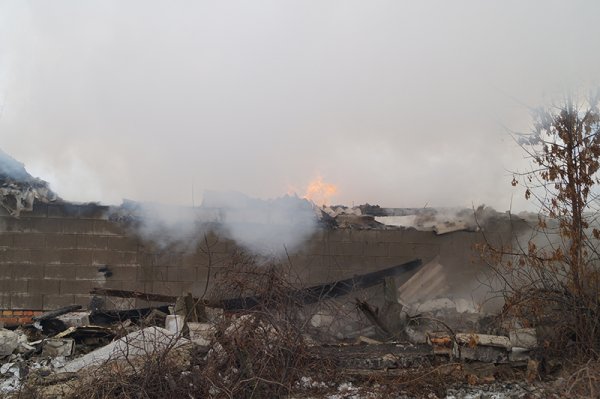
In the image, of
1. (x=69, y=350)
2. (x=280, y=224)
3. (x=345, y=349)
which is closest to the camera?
(x=345, y=349)

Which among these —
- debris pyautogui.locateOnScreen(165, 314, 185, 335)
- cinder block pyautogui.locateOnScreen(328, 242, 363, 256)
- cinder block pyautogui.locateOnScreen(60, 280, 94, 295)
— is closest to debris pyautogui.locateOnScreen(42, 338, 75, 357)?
debris pyautogui.locateOnScreen(165, 314, 185, 335)

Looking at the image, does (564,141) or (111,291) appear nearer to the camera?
(564,141)

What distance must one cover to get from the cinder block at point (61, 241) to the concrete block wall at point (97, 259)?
12 millimetres

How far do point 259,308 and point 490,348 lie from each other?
2319 mm

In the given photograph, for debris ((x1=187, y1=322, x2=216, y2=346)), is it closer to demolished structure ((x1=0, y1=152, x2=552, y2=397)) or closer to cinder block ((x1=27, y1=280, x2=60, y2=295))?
demolished structure ((x1=0, y1=152, x2=552, y2=397))

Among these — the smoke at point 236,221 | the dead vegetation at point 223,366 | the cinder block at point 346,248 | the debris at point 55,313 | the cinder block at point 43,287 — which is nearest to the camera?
A: the dead vegetation at point 223,366

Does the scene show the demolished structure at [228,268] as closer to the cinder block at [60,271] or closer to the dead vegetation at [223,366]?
the cinder block at [60,271]

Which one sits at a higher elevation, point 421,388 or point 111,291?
point 111,291

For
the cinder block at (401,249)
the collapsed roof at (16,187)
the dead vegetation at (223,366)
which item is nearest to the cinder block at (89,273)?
the collapsed roof at (16,187)

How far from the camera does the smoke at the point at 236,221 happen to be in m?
7.37

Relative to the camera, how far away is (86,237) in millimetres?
7297

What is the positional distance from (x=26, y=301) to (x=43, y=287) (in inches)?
10.2

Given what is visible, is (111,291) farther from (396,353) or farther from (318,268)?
(396,353)

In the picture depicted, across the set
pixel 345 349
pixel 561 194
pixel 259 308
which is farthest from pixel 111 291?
pixel 561 194
